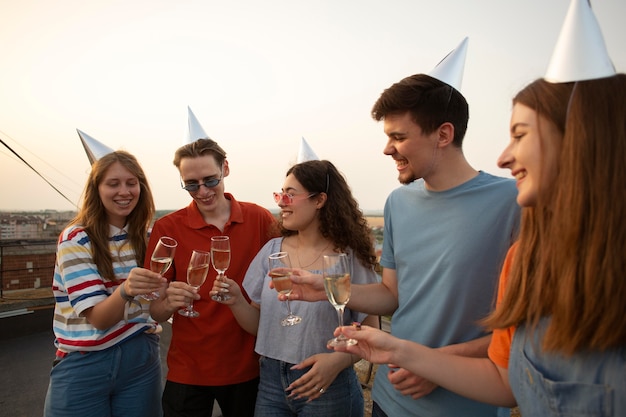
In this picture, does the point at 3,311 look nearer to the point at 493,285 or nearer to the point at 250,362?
the point at 250,362

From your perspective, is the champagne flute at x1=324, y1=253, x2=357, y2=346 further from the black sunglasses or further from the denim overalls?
the black sunglasses

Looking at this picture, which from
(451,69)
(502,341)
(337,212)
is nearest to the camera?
(502,341)

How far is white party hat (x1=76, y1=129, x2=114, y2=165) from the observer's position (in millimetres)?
3197

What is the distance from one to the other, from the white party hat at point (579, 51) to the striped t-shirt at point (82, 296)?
265 cm

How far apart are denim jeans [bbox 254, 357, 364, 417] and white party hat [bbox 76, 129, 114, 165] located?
7.17 feet

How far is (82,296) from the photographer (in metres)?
2.54

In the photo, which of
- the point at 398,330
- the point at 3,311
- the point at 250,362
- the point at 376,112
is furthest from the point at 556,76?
the point at 3,311

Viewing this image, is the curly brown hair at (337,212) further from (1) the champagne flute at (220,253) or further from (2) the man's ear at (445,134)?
(2) the man's ear at (445,134)

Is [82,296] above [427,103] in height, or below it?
below

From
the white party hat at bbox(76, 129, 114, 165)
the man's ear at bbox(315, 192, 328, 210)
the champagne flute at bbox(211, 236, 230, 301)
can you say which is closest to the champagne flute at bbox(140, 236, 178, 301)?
the champagne flute at bbox(211, 236, 230, 301)

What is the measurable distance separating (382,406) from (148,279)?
153 cm

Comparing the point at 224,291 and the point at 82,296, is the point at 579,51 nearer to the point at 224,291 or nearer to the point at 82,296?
the point at 224,291

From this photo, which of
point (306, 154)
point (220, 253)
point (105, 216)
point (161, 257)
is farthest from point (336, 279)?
point (105, 216)

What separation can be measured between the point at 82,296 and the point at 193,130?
1.55 meters
